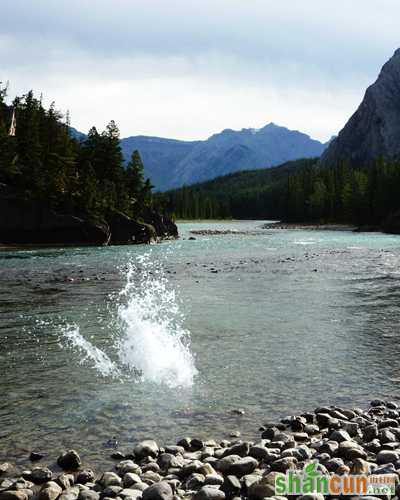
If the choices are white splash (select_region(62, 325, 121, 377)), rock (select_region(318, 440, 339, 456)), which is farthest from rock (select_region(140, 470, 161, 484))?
white splash (select_region(62, 325, 121, 377))

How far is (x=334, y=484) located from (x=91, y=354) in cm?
934

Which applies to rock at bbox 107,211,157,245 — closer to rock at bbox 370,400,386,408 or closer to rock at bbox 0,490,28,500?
rock at bbox 370,400,386,408

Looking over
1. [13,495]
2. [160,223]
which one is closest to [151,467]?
[13,495]

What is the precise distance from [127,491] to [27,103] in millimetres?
105087

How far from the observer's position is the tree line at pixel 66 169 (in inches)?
2881

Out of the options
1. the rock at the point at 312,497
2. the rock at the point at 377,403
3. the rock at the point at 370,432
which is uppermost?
the rock at the point at 312,497

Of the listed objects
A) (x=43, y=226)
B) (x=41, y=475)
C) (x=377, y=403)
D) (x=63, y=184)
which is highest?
(x=63, y=184)

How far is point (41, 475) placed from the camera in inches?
307

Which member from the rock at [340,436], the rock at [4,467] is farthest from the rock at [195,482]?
the rock at [4,467]

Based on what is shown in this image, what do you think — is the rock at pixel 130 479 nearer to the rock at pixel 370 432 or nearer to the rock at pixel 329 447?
the rock at pixel 329 447

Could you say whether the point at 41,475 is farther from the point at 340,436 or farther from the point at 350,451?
the point at 340,436

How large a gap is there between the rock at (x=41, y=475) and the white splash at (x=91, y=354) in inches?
211

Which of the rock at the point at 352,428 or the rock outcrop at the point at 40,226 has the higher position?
the rock outcrop at the point at 40,226

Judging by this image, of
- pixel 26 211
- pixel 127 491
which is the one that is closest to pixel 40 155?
pixel 26 211
